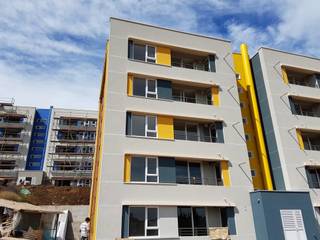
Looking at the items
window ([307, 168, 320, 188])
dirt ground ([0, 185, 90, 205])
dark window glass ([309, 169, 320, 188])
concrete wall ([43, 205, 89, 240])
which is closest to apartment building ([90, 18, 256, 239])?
concrete wall ([43, 205, 89, 240])

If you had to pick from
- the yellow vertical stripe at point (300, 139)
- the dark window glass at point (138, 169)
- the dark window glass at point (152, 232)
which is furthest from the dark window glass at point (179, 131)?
the yellow vertical stripe at point (300, 139)

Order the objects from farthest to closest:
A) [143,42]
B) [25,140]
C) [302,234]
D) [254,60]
Result: [25,140]
[254,60]
[143,42]
[302,234]

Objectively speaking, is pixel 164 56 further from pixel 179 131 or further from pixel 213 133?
pixel 213 133

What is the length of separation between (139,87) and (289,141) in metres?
12.5

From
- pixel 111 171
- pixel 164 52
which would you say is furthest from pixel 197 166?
pixel 164 52

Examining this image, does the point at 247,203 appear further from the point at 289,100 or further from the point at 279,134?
the point at 289,100

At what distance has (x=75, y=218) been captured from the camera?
23312 millimetres

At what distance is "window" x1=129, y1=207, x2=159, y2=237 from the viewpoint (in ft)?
48.5

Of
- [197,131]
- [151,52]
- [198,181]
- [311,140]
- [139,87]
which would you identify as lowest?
[198,181]

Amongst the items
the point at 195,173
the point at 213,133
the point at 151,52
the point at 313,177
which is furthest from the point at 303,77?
the point at 195,173

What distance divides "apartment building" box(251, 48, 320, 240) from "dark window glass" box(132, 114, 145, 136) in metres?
8.65

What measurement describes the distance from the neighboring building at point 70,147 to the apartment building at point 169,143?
42.1 meters

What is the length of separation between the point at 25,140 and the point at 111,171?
166 feet

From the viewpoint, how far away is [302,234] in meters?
16.5
